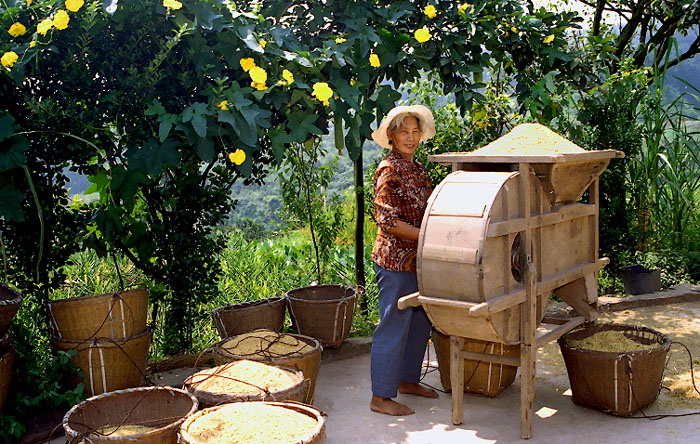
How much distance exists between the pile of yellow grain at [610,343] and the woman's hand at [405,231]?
1.25 metres

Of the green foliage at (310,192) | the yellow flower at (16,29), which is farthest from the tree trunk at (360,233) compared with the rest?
the yellow flower at (16,29)

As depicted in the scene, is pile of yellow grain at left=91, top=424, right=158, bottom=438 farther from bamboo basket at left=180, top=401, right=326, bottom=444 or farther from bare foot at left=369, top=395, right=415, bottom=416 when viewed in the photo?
bare foot at left=369, top=395, right=415, bottom=416

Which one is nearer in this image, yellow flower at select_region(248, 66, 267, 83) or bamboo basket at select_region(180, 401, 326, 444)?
bamboo basket at select_region(180, 401, 326, 444)

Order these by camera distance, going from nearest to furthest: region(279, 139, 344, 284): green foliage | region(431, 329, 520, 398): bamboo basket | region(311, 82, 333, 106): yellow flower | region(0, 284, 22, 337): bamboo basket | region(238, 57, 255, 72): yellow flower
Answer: region(0, 284, 22, 337): bamboo basket → region(238, 57, 255, 72): yellow flower → region(311, 82, 333, 106): yellow flower → region(431, 329, 520, 398): bamboo basket → region(279, 139, 344, 284): green foliage

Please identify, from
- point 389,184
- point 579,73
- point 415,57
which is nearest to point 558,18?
point 579,73

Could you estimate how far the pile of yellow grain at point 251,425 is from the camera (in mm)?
2885

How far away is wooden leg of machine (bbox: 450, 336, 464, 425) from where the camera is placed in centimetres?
397

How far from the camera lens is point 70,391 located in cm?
406

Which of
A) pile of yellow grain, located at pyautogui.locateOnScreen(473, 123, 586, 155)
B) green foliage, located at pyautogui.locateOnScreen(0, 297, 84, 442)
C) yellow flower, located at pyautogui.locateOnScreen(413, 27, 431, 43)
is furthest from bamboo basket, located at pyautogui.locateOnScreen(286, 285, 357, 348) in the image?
yellow flower, located at pyautogui.locateOnScreen(413, 27, 431, 43)

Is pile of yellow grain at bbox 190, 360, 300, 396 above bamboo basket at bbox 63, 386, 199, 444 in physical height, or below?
above

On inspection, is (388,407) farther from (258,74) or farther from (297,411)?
(258,74)

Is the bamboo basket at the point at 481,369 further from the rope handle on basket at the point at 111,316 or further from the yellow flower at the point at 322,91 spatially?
the rope handle on basket at the point at 111,316

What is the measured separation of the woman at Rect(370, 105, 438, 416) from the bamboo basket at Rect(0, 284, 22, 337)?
6.67ft

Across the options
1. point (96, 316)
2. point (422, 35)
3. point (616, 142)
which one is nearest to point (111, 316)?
point (96, 316)
